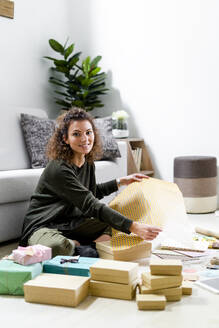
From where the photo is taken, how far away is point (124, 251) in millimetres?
1891

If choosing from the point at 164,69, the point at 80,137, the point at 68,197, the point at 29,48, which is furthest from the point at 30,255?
the point at 29,48

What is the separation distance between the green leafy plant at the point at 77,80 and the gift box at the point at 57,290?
2.47 metres

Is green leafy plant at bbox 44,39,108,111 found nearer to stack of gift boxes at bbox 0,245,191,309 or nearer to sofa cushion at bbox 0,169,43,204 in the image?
sofa cushion at bbox 0,169,43,204

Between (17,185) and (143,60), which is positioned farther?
(143,60)

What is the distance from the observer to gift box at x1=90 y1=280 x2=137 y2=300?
1455 mm

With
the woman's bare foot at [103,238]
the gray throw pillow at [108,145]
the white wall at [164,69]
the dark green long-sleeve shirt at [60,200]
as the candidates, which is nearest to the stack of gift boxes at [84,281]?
the dark green long-sleeve shirt at [60,200]

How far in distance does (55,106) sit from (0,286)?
275 centimetres

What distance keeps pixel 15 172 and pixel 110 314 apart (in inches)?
48.6

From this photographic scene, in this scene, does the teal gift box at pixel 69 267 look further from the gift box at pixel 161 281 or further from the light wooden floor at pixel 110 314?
the gift box at pixel 161 281

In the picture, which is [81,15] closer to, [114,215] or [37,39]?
[37,39]

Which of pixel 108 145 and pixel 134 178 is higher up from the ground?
pixel 108 145

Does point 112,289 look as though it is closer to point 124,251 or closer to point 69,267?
point 69,267

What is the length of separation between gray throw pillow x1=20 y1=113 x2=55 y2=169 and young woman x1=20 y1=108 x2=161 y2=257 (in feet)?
2.00

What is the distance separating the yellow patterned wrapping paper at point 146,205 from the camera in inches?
76.9
